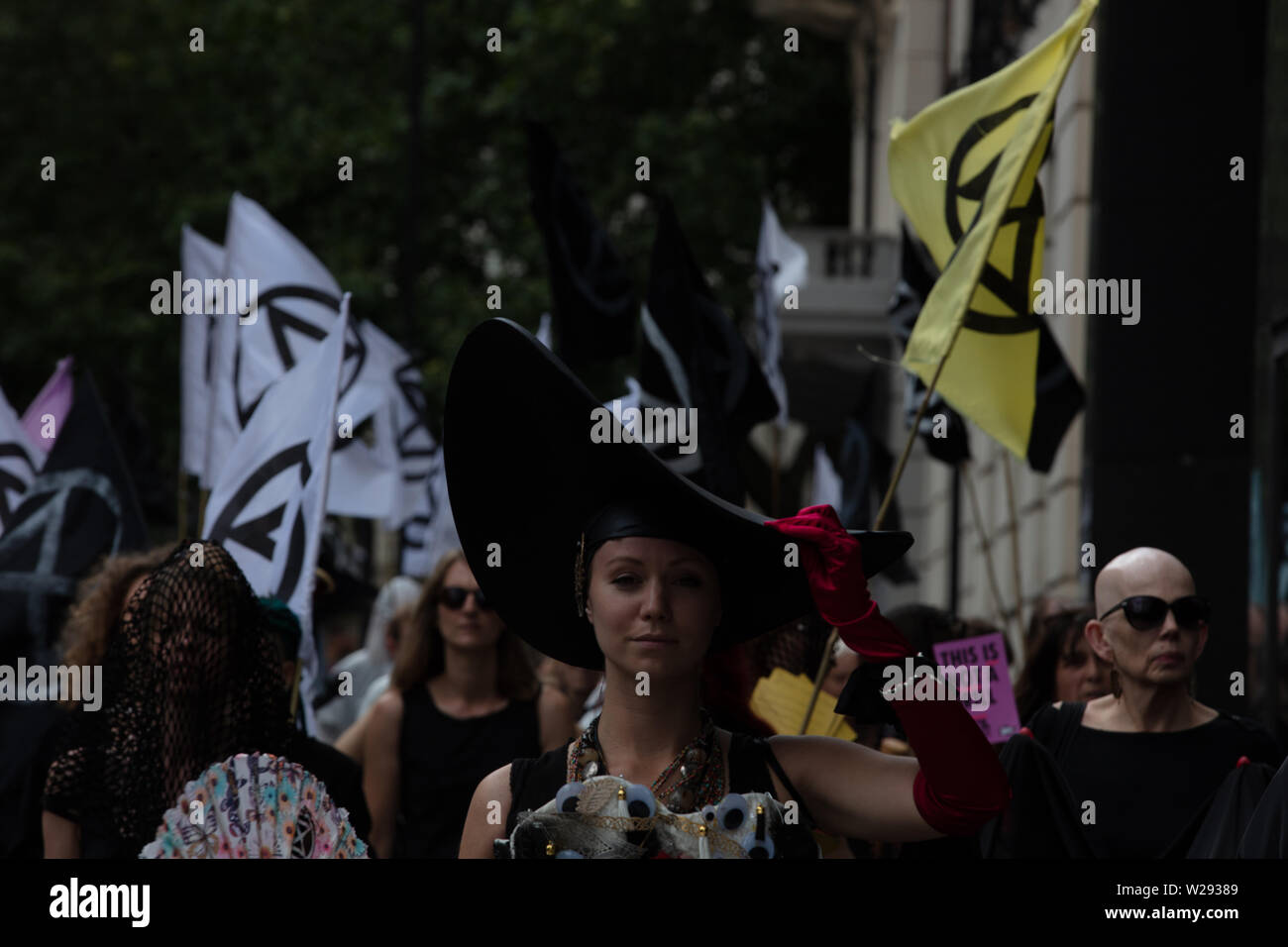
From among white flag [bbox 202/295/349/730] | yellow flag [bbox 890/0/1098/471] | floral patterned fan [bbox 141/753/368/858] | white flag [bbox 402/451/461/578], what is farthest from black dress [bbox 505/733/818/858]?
white flag [bbox 402/451/461/578]

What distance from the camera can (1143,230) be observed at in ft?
33.9

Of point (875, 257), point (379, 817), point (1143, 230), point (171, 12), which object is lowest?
point (379, 817)

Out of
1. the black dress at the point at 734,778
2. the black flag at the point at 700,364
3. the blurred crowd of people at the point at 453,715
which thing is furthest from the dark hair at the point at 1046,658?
the black dress at the point at 734,778

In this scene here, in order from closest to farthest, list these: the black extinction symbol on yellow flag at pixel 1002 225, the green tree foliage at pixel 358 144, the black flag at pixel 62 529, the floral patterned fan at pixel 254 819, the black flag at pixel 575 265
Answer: the floral patterned fan at pixel 254 819 → the black extinction symbol on yellow flag at pixel 1002 225 → the black flag at pixel 62 529 → the black flag at pixel 575 265 → the green tree foliage at pixel 358 144

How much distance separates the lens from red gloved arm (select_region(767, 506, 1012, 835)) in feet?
Answer: 10.8

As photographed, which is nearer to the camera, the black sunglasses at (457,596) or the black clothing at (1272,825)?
the black clothing at (1272,825)

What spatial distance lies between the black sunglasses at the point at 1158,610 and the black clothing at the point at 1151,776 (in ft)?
0.92

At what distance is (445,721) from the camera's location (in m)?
7.18

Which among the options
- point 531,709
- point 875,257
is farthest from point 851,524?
point 875,257

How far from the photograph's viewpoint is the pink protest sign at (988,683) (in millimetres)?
6344

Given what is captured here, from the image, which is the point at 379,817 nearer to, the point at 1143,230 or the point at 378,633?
the point at 378,633

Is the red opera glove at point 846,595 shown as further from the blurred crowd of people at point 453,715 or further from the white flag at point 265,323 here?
the white flag at point 265,323

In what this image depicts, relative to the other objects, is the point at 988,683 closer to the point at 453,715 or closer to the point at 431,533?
the point at 453,715
